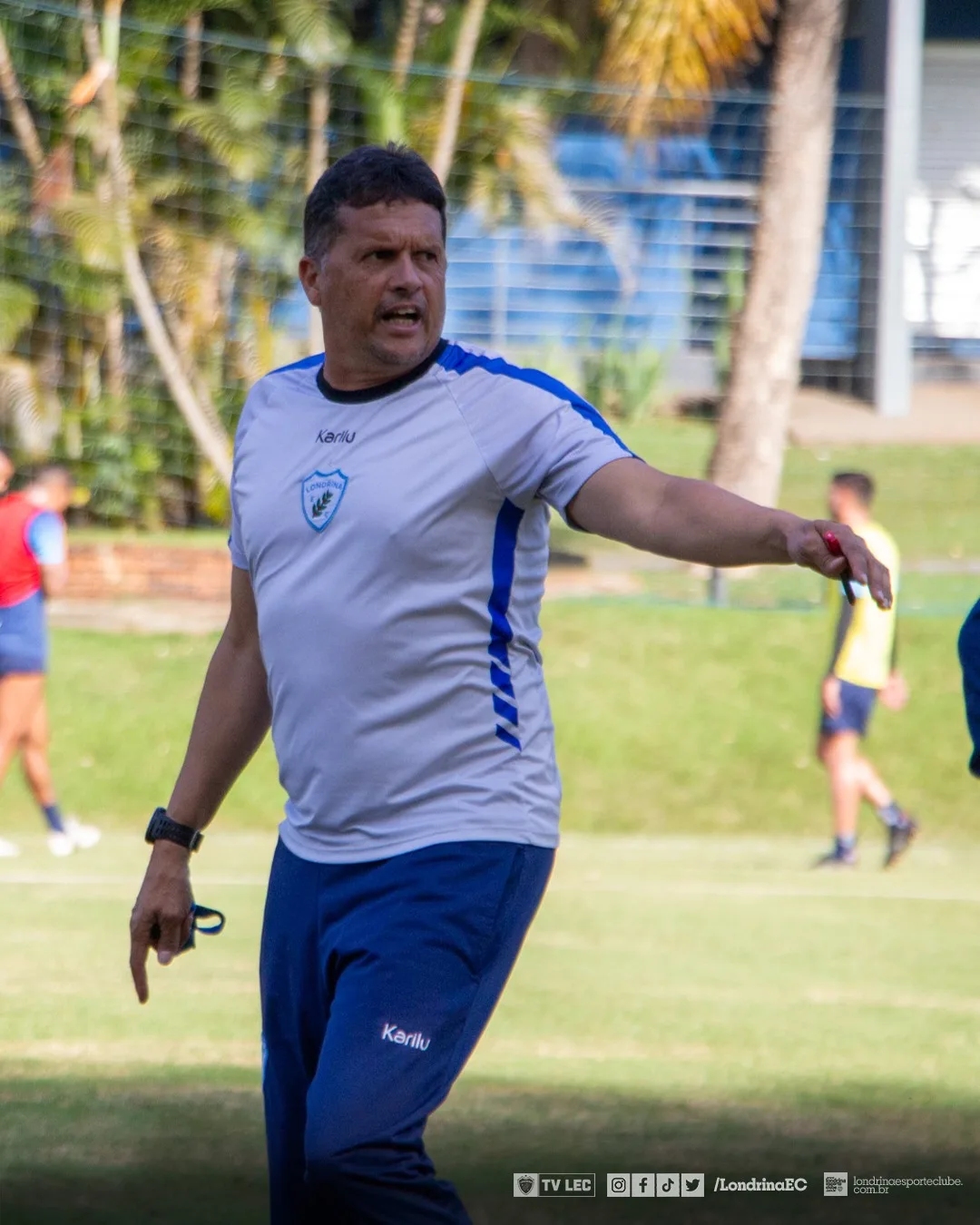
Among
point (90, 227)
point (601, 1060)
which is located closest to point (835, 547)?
point (601, 1060)

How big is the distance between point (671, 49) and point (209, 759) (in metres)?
14.0

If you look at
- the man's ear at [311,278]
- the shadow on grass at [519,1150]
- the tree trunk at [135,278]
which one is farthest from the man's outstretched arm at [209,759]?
the tree trunk at [135,278]

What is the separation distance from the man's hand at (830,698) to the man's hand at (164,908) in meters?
7.30

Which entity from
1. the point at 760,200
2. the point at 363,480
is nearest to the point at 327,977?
the point at 363,480

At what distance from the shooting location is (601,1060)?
5.79 metres

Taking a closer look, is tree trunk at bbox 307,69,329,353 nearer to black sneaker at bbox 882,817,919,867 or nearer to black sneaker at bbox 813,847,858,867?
black sneaker at bbox 813,847,858,867

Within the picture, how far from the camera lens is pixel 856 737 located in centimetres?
1058

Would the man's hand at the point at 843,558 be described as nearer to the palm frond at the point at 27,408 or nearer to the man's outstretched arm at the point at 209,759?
the man's outstretched arm at the point at 209,759

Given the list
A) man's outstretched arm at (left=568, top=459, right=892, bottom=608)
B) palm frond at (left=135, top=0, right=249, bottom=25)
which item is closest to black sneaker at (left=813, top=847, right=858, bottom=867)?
man's outstretched arm at (left=568, top=459, right=892, bottom=608)

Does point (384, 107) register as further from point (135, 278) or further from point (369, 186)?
point (369, 186)

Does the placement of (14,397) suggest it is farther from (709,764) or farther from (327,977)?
(327,977)

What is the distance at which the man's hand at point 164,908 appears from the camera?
344cm

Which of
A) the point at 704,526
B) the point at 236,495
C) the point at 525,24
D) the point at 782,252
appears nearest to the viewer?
the point at 704,526

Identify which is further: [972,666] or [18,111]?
[18,111]
